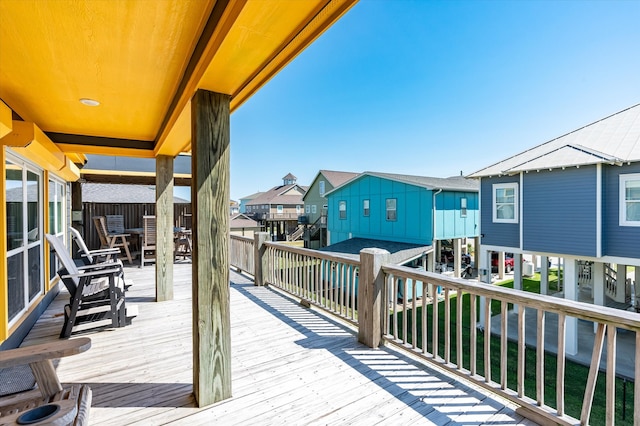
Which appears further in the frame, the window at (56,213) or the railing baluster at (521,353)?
the window at (56,213)

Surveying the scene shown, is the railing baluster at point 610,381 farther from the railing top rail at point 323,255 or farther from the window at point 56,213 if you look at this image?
the window at point 56,213

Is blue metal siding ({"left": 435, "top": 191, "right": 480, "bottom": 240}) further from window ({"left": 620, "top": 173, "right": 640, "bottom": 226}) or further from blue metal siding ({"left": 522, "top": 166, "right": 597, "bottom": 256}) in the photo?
window ({"left": 620, "top": 173, "right": 640, "bottom": 226})

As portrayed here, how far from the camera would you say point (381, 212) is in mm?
14828

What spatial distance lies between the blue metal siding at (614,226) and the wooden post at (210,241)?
964 cm

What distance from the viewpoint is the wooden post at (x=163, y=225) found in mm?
4633

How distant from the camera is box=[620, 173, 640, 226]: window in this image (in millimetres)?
7160

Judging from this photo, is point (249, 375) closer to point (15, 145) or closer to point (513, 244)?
point (15, 145)


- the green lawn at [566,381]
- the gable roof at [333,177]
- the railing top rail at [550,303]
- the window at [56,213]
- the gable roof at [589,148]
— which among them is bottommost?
the green lawn at [566,381]

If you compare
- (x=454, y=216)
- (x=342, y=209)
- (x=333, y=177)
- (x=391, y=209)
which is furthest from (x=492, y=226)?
(x=333, y=177)

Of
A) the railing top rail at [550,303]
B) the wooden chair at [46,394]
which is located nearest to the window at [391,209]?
the railing top rail at [550,303]

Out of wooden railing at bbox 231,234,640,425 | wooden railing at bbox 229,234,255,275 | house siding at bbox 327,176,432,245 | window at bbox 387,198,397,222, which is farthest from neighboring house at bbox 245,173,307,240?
wooden railing at bbox 231,234,640,425

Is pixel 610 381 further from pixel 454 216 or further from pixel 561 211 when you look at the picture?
pixel 454 216

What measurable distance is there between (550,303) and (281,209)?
30.0 m

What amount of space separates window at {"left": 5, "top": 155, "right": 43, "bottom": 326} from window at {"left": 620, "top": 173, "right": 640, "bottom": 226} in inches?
451
